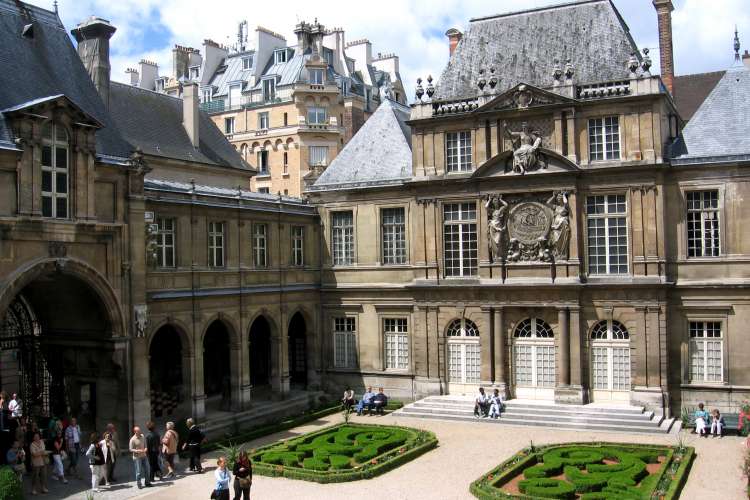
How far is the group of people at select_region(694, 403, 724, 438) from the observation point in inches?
1019

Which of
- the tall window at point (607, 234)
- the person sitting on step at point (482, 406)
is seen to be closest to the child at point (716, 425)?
the tall window at point (607, 234)

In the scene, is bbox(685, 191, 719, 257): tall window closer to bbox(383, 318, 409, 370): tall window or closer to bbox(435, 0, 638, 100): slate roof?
bbox(435, 0, 638, 100): slate roof

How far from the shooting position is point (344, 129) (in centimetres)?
5438

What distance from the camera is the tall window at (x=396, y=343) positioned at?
33.2 metres

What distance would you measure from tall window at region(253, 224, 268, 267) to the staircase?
7926 mm

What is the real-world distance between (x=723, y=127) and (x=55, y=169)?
22.7 m

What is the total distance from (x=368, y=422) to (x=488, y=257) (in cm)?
782

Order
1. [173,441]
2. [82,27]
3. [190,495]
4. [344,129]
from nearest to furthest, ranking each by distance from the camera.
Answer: [190,495] < [173,441] < [82,27] < [344,129]

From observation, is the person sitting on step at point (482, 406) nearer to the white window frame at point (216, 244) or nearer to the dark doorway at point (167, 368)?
the white window frame at point (216, 244)

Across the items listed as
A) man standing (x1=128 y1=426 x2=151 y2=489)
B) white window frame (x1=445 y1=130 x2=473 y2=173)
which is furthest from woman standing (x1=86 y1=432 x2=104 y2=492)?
white window frame (x1=445 y1=130 x2=473 y2=173)

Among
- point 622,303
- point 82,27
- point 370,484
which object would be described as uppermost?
point 82,27

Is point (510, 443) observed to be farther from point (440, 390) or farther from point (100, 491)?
point (100, 491)

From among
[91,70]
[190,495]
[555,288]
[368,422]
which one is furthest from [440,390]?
[91,70]

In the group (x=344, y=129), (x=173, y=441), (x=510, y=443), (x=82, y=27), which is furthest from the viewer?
(x=344, y=129)
